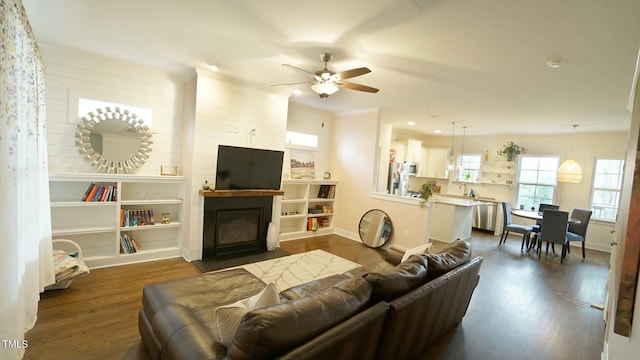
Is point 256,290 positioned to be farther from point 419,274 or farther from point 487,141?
point 487,141

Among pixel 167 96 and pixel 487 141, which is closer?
pixel 167 96

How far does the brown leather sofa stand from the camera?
118cm

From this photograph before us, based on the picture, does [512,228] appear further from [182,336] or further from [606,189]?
[182,336]

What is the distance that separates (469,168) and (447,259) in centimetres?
701

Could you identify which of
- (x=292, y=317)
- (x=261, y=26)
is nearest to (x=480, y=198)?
(x=261, y=26)

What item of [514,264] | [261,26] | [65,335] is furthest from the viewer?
[514,264]

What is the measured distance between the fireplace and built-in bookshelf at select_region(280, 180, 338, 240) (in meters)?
0.63

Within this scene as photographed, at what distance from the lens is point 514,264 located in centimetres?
478

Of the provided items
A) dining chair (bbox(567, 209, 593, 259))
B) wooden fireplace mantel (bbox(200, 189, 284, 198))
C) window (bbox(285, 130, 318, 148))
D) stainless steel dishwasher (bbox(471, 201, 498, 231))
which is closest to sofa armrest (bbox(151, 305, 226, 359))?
wooden fireplace mantel (bbox(200, 189, 284, 198))

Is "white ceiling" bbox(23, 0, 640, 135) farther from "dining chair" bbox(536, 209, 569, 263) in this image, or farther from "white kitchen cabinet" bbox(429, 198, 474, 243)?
"white kitchen cabinet" bbox(429, 198, 474, 243)

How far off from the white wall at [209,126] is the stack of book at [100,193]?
0.89 metres

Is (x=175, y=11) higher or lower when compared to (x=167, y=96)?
higher

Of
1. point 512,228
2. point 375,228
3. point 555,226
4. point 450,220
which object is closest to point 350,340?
point 375,228

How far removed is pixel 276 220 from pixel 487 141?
6545 millimetres
